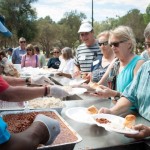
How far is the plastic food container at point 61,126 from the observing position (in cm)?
143

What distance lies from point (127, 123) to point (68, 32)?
3111 cm

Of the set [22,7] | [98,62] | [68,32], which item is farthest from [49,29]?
[98,62]

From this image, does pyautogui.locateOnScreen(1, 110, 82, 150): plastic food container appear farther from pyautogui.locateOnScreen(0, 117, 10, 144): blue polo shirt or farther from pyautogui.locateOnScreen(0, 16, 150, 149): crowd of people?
pyautogui.locateOnScreen(0, 117, 10, 144): blue polo shirt

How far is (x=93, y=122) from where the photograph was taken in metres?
1.78

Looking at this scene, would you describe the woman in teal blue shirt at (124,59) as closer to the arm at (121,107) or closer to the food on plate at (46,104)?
the arm at (121,107)

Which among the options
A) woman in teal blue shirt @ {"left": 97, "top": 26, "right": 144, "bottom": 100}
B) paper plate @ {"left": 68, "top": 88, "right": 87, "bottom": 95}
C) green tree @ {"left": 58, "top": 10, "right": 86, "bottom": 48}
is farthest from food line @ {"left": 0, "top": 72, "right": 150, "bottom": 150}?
green tree @ {"left": 58, "top": 10, "right": 86, "bottom": 48}

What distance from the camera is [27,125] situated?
160 cm

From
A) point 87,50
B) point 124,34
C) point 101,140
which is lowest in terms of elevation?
point 101,140

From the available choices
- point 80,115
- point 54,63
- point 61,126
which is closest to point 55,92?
point 80,115

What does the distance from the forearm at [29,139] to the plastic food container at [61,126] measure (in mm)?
134

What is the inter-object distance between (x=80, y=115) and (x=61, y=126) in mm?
258

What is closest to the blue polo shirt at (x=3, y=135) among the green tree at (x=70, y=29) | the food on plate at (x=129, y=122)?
the food on plate at (x=129, y=122)

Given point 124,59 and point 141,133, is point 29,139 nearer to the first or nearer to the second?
point 141,133

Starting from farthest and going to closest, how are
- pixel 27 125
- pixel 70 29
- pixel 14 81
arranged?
pixel 70 29
pixel 14 81
pixel 27 125
